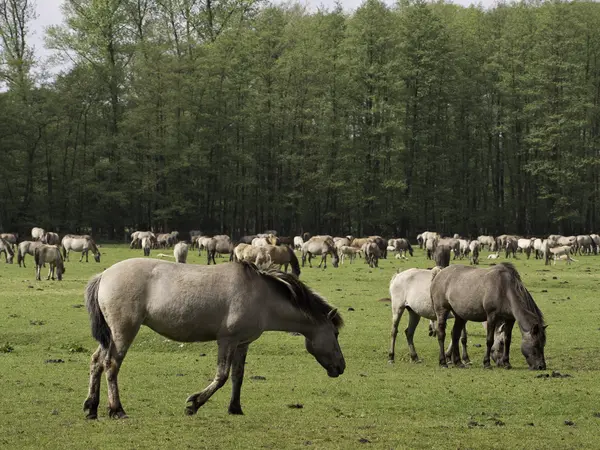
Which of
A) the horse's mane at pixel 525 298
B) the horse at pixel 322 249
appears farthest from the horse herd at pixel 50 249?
the horse's mane at pixel 525 298

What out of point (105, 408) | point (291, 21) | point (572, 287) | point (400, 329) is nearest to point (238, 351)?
point (105, 408)

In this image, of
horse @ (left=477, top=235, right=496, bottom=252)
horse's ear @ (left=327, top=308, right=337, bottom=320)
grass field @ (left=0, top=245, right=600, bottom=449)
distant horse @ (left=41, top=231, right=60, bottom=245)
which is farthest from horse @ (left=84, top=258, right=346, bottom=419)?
horse @ (left=477, top=235, right=496, bottom=252)

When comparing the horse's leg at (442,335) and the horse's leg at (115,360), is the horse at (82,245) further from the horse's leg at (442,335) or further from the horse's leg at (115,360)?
the horse's leg at (115,360)

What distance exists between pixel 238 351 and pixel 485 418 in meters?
3.54

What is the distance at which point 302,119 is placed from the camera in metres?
83.8

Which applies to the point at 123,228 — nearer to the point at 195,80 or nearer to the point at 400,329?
the point at 195,80

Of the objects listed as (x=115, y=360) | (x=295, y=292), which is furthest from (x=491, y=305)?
(x=115, y=360)

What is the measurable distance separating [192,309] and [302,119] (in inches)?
2870

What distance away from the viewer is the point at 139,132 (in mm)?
80500

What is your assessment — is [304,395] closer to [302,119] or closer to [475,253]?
[475,253]

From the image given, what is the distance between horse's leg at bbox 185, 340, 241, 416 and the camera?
11609 millimetres

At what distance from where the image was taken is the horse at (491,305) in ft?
55.9

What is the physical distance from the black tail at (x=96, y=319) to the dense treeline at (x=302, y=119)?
6760cm

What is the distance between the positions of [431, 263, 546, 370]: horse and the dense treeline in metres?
62.6
